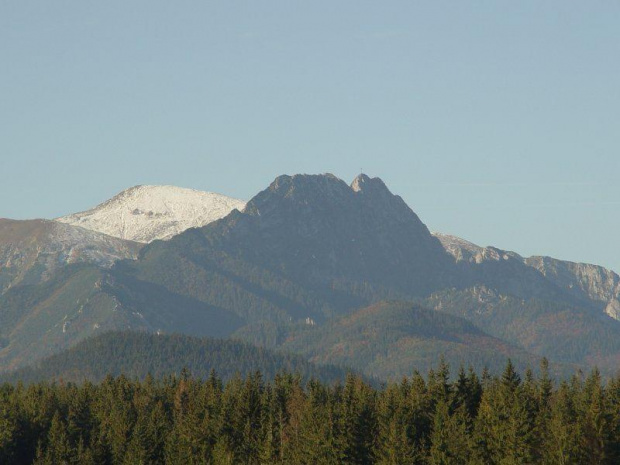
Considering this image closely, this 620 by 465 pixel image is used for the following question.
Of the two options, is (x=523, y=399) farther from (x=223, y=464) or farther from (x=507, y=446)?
(x=223, y=464)

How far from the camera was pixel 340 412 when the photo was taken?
192 meters

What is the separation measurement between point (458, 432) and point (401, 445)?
7.46 m

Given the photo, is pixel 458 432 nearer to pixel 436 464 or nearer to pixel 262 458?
pixel 436 464

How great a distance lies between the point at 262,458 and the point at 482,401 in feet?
103

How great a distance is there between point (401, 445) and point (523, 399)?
23335mm

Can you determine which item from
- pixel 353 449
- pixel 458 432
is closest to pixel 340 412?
pixel 353 449

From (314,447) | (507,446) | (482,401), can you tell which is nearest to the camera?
(507,446)

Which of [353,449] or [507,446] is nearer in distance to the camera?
[507,446]

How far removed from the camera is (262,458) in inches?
7534

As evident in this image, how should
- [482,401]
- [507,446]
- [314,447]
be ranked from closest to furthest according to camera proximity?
[507,446] < [314,447] < [482,401]

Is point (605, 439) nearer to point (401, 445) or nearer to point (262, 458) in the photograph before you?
point (401, 445)

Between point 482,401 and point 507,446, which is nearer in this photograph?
point 507,446

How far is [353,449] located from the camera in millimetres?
186875

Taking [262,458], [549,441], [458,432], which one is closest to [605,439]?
[549,441]
